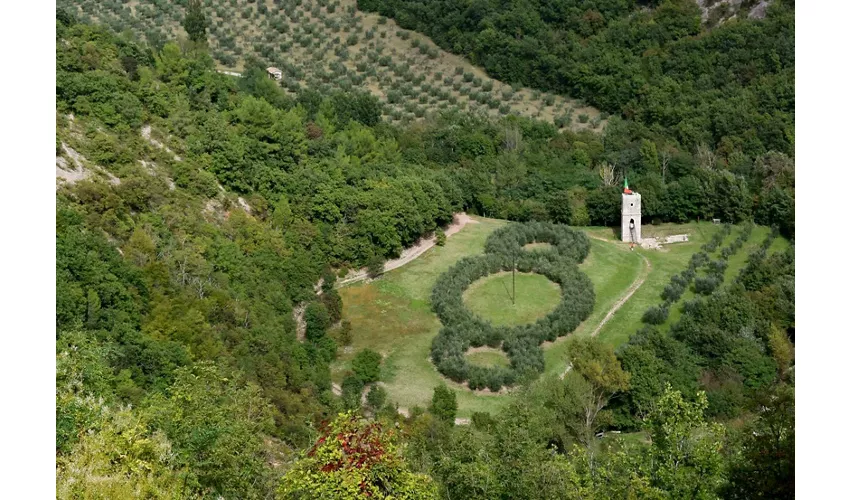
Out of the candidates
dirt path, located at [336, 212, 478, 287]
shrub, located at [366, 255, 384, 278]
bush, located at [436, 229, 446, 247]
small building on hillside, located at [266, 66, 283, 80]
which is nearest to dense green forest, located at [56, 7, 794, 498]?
shrub, located at [366, 255, 384, 278]

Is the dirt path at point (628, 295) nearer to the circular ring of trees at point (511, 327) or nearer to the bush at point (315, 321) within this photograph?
the circular ring of trees at point (511, 327)

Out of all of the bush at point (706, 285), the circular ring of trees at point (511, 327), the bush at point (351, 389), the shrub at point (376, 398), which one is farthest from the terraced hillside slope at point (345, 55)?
the shrub at point (376, 398)

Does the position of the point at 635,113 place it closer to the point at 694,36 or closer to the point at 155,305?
the point at 694,36

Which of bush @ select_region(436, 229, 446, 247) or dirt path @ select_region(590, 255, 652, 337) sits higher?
bush @ select_region(436, 229, 446, 247)

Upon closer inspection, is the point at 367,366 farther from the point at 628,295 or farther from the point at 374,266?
the point at 628,295

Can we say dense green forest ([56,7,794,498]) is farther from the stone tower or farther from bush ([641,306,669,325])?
the stone tower

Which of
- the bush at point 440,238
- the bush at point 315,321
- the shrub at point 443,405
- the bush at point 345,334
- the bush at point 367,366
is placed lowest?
the shrub at point 443,405
